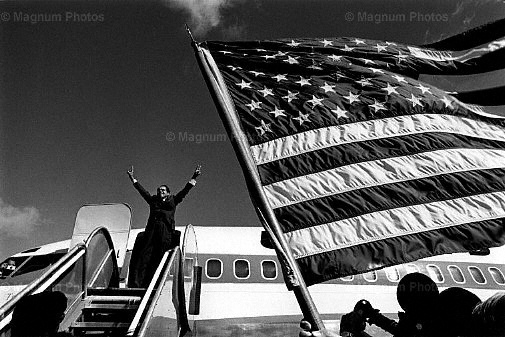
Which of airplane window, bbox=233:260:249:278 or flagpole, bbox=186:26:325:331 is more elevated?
airplane window, bbox=233:260:249:278

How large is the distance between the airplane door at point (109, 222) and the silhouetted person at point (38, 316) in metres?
5.27

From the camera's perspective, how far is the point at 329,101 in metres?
4.48

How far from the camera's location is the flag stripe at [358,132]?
4.23m

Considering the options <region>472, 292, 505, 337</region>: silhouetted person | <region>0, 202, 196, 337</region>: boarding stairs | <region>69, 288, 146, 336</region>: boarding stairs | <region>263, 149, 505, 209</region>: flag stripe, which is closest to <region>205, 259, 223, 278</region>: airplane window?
<region>0, 202, 196, 337</region>: boarding stairs

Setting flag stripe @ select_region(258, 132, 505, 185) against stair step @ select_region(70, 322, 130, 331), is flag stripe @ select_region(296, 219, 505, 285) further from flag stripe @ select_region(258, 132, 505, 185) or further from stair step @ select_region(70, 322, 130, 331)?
stair step @ select_region(70, 322, 130, 331)

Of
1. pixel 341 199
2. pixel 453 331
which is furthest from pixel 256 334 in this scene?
pixel 453 331

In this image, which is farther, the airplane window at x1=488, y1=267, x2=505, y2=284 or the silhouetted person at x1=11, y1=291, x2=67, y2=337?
the airplane window at x1=488, y1=267, x2=505, y2=284

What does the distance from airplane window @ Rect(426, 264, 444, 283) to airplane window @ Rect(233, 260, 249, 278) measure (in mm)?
5135

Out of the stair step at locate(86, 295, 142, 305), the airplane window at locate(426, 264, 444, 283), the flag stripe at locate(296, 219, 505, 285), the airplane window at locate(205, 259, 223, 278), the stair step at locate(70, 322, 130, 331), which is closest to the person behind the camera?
the flag stripe at locate(296, 219, 505, 285)

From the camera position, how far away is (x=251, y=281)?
40.6 ft

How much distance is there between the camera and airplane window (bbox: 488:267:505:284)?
14163mm

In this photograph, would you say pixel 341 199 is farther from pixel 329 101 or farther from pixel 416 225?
pixel 329 101

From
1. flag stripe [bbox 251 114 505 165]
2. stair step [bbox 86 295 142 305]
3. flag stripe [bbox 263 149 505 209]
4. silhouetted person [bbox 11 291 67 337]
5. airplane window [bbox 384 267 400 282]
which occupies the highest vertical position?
airplane window [bbox 384 267 400 282]

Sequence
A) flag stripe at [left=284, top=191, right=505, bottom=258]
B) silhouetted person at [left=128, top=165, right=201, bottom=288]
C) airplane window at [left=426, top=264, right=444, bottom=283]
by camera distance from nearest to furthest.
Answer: flag stripe at [left=284, top=191, right=505, bottom=258]
silhouetted person at [left=128, top=165, right=201, bottom=288]
airplane window at [left=426, top=264, right=444, bottom=283]
